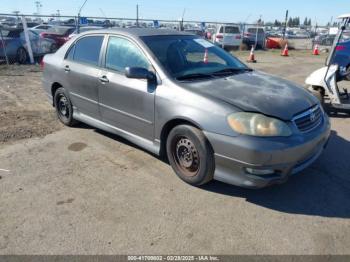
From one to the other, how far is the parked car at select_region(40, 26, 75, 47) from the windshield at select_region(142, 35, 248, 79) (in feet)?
46.5

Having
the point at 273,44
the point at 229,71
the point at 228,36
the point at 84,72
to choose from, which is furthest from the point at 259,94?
the point at 273,44

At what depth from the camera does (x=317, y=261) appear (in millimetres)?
2738

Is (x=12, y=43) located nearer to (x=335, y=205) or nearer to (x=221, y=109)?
(x=221, y=109)

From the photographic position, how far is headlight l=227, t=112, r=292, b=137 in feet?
10.8

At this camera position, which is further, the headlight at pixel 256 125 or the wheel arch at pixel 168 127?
the wheel arch at pixel 168 127

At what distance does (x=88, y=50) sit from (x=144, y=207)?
278 cm

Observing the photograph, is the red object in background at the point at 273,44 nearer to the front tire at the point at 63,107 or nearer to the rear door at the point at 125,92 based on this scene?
the front tire at the point at 63,107

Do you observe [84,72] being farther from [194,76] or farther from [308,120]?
[308,120]

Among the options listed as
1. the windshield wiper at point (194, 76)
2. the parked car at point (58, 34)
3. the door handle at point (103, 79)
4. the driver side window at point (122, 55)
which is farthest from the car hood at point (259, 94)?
the parked car at point (58, 34)

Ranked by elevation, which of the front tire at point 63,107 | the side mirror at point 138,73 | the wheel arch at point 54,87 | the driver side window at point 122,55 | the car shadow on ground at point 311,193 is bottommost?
the car shadow on ground at point 311,193

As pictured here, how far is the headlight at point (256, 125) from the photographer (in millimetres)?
3281

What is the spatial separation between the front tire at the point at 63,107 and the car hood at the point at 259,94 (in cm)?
264

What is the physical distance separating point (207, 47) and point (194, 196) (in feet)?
7.48

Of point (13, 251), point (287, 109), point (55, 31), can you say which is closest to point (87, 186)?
point (13, 251)
